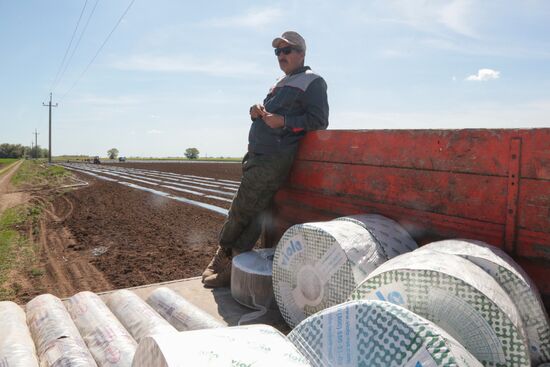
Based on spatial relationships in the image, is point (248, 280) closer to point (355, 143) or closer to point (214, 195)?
point (355, 143)

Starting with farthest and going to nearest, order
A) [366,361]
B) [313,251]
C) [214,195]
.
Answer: [214,195] → [313,251] → [366,361]

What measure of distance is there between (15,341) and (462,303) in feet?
8.02

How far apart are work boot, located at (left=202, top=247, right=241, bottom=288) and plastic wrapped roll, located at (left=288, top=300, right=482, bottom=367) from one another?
2.42 meters

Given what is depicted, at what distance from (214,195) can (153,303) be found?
12.5 m

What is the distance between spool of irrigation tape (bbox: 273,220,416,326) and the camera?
2371mm

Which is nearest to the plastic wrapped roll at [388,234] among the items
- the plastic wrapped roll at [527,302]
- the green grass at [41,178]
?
the plastic wrapped roll at [527,302]

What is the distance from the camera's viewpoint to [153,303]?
3143 millimetres

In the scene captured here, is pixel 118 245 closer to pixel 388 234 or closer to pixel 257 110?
pixel 257 110

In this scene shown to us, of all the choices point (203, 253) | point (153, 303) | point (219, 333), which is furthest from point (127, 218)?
point (219, 333)

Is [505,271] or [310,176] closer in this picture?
[505,271]

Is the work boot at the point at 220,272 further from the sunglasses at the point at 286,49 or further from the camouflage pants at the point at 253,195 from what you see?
the sunglasses at the point at 286,49

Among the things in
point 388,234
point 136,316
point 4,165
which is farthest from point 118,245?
point 4,165

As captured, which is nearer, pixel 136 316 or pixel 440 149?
pixel 440 149

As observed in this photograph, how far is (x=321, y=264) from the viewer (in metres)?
2.47
